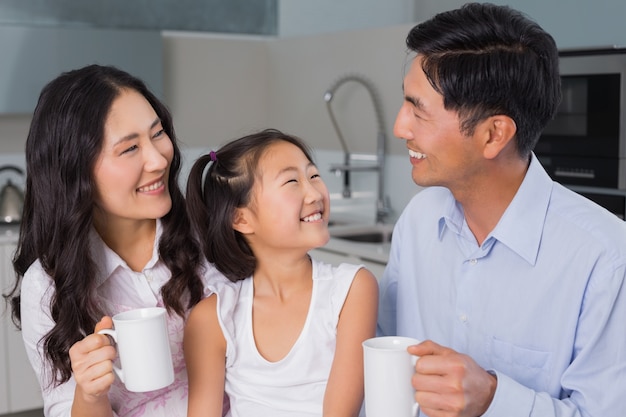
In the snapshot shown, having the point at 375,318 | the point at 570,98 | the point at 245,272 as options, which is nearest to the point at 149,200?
the point at 245,272

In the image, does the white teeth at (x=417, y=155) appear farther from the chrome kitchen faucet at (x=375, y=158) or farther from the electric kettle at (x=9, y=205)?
the electric kettle at (x=9, y=205)

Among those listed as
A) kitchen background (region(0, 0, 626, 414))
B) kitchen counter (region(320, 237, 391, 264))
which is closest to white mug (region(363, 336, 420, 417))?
kitchen counter (region(320, 237, 391, 264))

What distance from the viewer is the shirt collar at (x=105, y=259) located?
1834 mm

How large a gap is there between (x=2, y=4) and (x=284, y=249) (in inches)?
123

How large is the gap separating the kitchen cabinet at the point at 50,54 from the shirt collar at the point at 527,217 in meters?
3.02

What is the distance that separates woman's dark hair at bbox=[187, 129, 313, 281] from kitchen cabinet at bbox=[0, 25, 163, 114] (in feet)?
8.20

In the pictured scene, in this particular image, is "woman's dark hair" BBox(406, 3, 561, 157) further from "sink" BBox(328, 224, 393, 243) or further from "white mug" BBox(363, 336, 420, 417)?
"sink" BBox(328, 224, 393, 243)

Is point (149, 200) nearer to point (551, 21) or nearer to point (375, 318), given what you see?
point (375, 318)

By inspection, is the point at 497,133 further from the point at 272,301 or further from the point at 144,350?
the point at 144,350

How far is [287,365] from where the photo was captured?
1776 mm

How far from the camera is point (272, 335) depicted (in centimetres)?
182

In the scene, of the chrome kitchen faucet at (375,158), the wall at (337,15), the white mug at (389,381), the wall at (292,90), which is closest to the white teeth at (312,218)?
the white mug at (389,381)

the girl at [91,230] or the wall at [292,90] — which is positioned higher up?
the wall at [292,90]

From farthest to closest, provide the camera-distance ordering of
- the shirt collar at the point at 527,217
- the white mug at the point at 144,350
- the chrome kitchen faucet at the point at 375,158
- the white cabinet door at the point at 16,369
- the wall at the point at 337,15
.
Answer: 1. the wall at the point at 337,15
2. the chrome kitchen faucet at the point at 375,158
3. the white cabinet door at the point at 16,369
4. the shirt collar at the point at 527,217
5. the white mug at the point at 144,350
